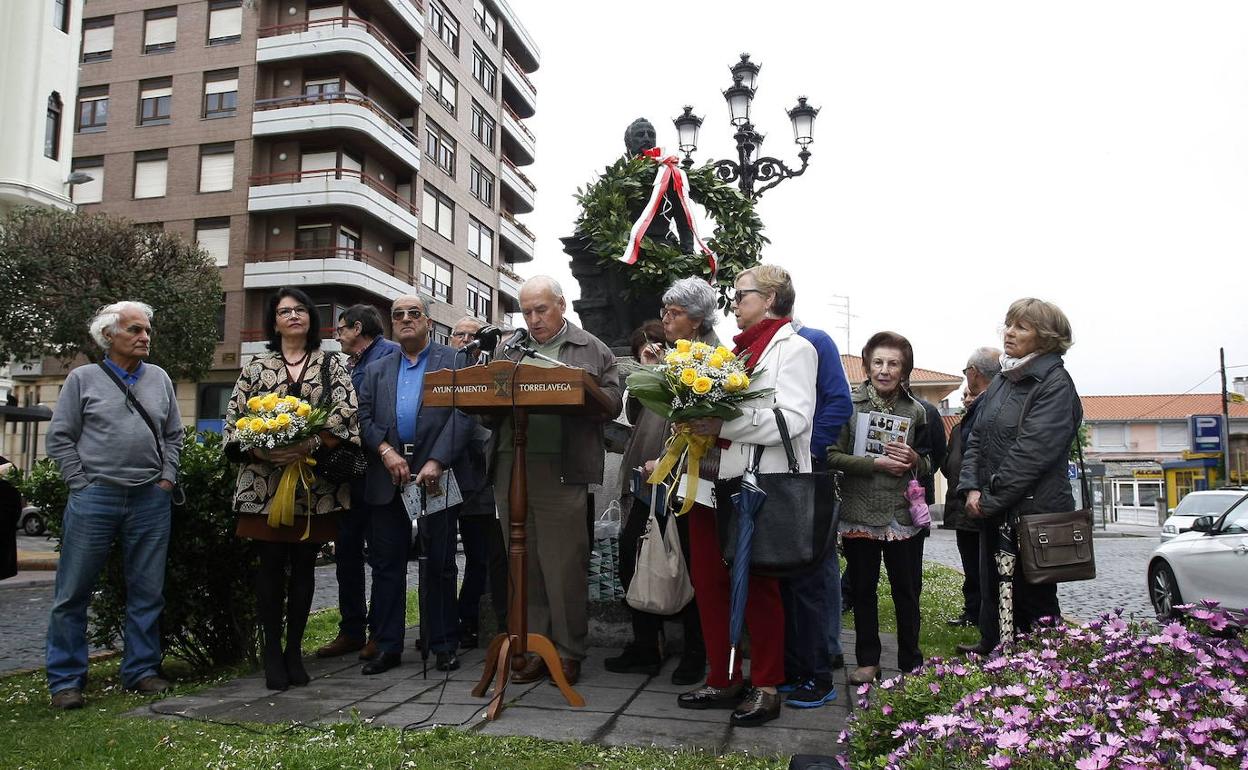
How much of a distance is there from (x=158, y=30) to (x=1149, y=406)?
79965mm

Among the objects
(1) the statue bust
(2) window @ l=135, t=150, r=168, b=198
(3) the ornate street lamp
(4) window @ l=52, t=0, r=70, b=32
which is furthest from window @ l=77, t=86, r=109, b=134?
(1) the statue bust

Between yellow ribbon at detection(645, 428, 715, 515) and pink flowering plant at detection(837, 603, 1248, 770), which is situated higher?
yellow ribbon at detection(645, 428, 715, 515)

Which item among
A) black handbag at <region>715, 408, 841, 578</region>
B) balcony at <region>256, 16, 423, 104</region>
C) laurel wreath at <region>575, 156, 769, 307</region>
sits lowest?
black handbag at <region>715, 408, 841, 578</region>

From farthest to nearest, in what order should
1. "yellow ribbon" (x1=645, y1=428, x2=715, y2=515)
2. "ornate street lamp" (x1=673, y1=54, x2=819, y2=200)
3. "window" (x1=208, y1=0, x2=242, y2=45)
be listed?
"window" (x1=208, y1=0, x2=242, y2=45), "ornate street lamp" (x1=673, y1=54, x2=819, y2=200), "yellow ribbon" (x1=645, y1=428, x2=715, y2=515)

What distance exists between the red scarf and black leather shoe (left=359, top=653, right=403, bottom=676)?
2.58 m

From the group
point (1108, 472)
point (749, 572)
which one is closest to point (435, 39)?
point (749, 572)

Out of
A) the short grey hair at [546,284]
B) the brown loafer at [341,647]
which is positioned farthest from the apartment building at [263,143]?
the short grey hair at [546,284]

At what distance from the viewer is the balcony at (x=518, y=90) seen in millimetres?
48375

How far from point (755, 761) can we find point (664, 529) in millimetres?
1726

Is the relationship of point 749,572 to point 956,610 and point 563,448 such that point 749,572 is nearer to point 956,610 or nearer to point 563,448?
point 563,448

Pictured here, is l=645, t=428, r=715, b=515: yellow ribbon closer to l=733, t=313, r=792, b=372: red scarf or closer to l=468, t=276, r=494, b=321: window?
l=733, t=313, r=792, b=372: red scarf

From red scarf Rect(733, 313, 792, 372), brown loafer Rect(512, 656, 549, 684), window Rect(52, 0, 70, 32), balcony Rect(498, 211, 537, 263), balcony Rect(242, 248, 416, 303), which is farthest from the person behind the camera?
balcony Rect(498, 211, 537, 263)

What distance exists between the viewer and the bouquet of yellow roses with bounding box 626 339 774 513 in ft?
13.1

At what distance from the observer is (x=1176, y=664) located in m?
3.04
